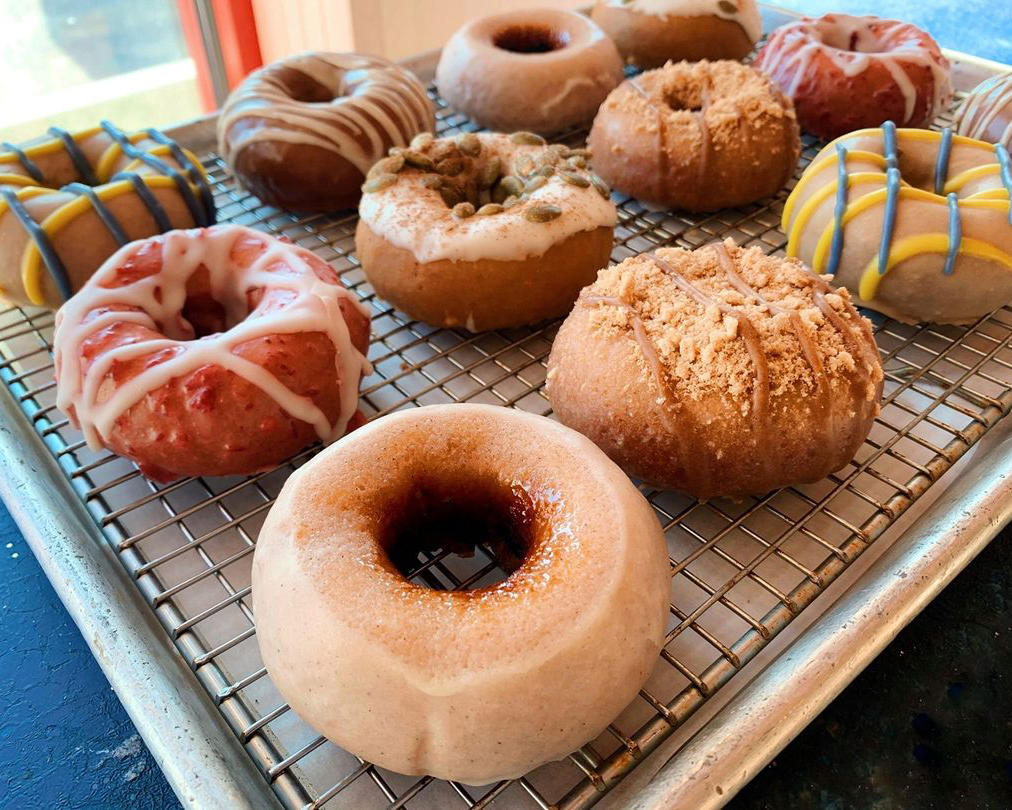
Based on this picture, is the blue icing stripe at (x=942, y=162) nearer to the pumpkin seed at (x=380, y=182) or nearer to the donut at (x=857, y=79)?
the donut at (x=857, y=79)

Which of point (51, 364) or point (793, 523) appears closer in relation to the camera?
point (793, 523)

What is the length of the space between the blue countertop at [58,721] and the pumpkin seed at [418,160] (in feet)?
3.44

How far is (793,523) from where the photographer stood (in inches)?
54.6

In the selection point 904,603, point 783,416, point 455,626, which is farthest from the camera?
point 783,416

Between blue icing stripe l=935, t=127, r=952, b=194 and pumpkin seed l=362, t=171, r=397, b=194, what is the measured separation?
3.71 ft

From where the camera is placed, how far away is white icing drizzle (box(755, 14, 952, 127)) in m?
2.16

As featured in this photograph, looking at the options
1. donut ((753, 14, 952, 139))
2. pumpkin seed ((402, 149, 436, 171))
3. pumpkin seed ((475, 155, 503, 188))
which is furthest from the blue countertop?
donut ((753, 14, 952, 139))

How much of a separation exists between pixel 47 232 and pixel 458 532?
1108 millimetres

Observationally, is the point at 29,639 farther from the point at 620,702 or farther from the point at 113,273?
the point at 620,702

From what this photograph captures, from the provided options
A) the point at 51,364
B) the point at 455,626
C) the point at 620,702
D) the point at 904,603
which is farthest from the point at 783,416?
the point at 51,364

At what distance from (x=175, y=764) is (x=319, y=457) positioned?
42cm

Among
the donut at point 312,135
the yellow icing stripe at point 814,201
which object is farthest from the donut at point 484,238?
the yellow icing stripe at point 814,201

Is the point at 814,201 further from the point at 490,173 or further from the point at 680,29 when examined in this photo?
the point at 680,29

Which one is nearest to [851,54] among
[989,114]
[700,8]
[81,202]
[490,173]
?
[989,114]
